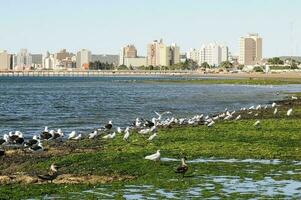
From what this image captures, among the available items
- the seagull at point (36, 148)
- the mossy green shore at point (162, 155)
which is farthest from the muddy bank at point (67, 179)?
the seagull at point (36, 148)

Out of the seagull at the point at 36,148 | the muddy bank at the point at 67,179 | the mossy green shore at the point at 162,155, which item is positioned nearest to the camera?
the mossy green shore at the point at 162,155

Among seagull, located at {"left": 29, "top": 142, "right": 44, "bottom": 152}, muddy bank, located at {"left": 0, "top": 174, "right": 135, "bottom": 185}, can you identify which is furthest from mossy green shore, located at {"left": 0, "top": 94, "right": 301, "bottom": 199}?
seagull, located at {"left": 29, "top": 142, "right": 44, "bottom": 152}

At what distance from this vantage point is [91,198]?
1669 cm

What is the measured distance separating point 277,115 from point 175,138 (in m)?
15.6

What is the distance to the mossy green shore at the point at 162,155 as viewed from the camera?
1870 cm

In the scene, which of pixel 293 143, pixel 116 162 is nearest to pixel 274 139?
pixel 293 143

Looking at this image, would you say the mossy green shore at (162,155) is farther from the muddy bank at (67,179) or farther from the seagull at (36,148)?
the seagull at (36,148)

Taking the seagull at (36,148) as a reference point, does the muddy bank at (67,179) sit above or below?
below

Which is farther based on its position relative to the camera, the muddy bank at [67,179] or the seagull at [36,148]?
the seagull at [36,148]

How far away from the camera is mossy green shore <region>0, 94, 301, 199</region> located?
1870 centimetres

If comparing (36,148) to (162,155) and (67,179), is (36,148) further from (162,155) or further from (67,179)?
(67,179)

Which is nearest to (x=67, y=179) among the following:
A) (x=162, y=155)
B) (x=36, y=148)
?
(x=162, y=155)

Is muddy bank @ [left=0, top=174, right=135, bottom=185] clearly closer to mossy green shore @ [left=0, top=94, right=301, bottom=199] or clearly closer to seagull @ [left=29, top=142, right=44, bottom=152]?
mossy green shore @ [left=0, top=94, right=301, bottom=199]

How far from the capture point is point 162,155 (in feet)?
80.2
